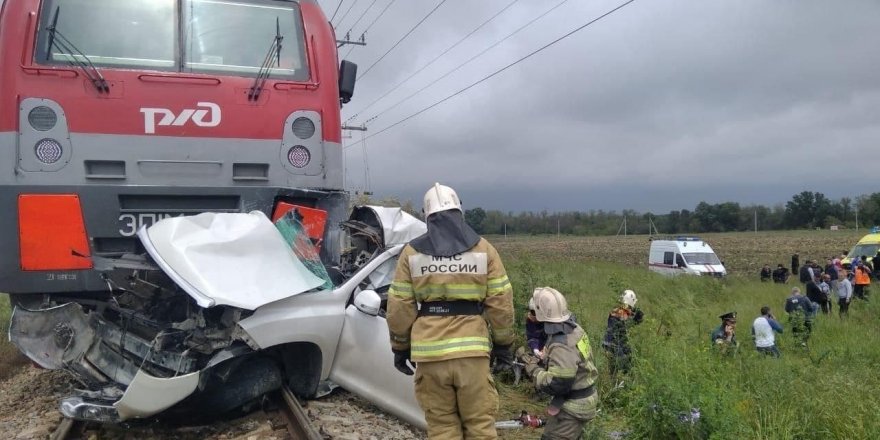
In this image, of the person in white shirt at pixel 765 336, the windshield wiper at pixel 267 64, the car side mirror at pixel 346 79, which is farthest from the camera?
the person in white shirt at pixel 765 336

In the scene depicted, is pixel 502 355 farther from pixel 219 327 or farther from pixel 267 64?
pixel 267 64

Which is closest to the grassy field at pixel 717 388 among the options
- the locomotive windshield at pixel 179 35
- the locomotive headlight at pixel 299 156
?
the locomotive headlight at pixel 299 156

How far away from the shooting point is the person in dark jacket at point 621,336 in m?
7.30

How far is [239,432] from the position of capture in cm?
534

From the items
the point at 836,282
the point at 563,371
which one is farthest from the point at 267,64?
the point at 836,282

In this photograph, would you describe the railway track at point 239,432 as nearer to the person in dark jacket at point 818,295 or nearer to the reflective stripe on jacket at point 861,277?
the person in dark jacket at point 818,295

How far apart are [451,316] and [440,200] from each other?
657 mm

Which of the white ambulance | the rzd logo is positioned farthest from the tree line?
the rzd logo

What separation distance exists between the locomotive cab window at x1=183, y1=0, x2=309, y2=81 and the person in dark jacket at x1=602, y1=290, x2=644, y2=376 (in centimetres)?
407

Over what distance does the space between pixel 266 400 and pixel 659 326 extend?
4.75 meters

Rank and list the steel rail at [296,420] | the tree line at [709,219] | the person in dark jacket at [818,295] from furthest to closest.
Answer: the tree line at [709,219] → the person in dark jacket at [818,295] → the steel rail at [296,420]

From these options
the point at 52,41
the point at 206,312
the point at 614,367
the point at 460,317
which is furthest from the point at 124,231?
the point at 614,367

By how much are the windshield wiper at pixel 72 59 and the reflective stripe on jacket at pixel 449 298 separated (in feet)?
11.3

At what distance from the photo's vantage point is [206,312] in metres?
5.04
